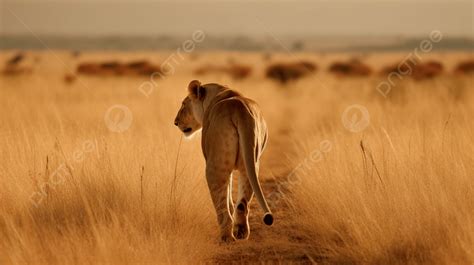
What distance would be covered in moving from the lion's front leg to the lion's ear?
44.0 inches

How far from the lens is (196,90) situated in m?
7.28

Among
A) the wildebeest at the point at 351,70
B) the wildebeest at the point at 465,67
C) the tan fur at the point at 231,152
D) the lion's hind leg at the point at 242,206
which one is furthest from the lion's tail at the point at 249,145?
the wildebeest at the point at 351,70

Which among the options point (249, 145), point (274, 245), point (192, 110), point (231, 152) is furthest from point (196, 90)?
point (274, 245)

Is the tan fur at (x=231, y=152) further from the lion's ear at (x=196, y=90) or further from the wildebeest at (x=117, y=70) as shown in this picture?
the wildebeest at (x=117, y=70)

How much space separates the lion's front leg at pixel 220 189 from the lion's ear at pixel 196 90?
1117 millimetres

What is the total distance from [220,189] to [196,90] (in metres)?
1.32

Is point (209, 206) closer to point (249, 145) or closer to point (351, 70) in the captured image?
point (249, 145)

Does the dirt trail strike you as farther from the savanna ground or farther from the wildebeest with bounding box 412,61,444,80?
the wildebeest with bounding box 412,61,444,80

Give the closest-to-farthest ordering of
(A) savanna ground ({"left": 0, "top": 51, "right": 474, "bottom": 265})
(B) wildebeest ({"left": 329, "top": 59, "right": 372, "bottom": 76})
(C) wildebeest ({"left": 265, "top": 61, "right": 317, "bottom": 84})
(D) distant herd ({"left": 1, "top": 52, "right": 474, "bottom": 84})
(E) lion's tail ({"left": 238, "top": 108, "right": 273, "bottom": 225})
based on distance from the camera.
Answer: (A) savanna ground ({"left": 0, "top": 51, "right": 474, "bottom": 265}), (E) lion's tail ({"left": 238, "top": 108, "right": 273, "bottom": 225}), (D) distant herd ({"left": 1, "top": 52, "right": 474, "bottom": 84}), (C) wildebeest ({"left": 265, "top": 61, "right": 317, "bottom": 84}), (B) wildebeest ({"left": 329, "top": 59, "right": 372, "bottom": 76})

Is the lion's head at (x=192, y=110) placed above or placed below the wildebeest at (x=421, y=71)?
below

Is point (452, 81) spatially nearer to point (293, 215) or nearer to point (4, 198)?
point (293, 215)

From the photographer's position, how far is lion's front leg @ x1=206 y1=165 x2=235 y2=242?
6.37m

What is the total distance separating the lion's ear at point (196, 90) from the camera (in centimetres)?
721

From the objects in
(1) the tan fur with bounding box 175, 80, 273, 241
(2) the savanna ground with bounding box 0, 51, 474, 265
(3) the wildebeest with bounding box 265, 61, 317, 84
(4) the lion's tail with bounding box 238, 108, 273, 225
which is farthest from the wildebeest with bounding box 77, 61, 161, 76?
(4) the lion's tail with bounding box 238, 108, 273, 225
